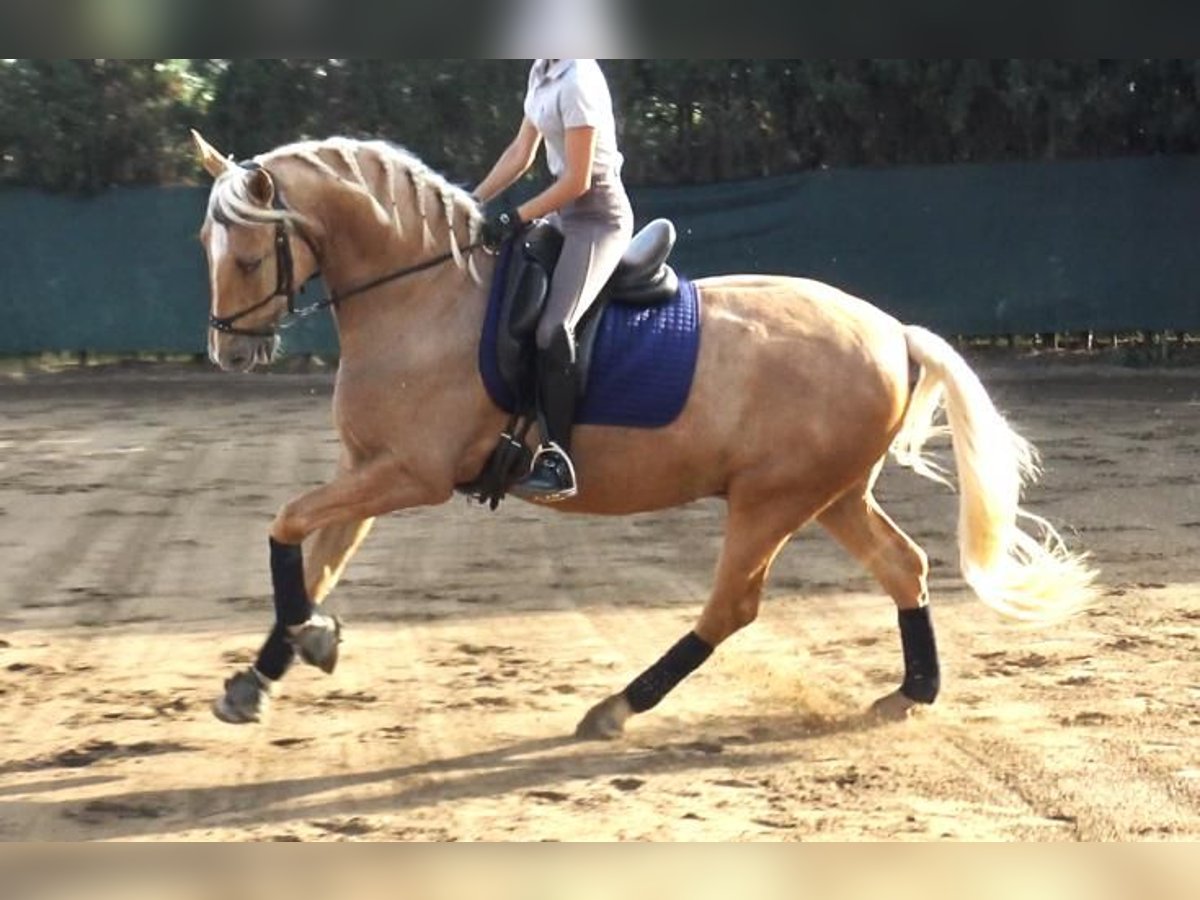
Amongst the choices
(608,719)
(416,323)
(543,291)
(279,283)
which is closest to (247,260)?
(279,283)

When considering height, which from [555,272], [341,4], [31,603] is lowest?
[31,603]

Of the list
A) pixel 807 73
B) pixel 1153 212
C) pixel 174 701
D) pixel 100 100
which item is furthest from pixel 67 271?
pixel 174 701

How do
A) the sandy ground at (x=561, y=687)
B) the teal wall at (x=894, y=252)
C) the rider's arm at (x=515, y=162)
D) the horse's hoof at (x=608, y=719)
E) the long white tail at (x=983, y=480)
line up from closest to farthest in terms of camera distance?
the sandy ground at (x=561, y=687)
the horse's hoof at (x=608, y=719)
the rider's arm at (x=515, y=162)
the long white tail at (x=983, y=480)
the teal wall at (x=894, y=252)

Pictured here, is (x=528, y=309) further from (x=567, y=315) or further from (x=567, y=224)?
(x=567, y=224)

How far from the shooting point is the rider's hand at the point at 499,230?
686 cm

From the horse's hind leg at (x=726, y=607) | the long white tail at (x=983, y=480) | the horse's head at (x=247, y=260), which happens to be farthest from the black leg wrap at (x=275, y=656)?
the long white tail at (x=983, y=480)

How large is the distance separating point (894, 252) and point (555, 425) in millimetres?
13361

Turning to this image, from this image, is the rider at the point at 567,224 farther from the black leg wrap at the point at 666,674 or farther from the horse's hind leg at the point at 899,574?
the horse's hind leg at the point at 899,574

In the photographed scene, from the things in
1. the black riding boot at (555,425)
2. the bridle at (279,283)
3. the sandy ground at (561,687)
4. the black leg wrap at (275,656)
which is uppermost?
the bridle at (279,283)

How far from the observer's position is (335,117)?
20.8 m

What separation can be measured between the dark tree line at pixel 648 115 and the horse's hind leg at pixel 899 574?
13101 millimetres

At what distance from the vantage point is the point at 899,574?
723 centimetres

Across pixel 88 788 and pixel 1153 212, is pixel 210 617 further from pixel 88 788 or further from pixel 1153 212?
pixel 1153 212

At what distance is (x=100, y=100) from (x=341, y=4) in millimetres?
17287
